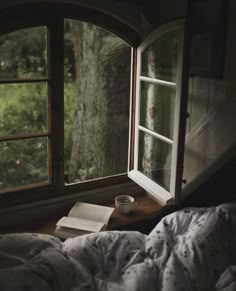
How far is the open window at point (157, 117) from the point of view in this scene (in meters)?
2.26

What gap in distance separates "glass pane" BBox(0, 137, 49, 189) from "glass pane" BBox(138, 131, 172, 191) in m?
0.62

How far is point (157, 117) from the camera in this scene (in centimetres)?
250

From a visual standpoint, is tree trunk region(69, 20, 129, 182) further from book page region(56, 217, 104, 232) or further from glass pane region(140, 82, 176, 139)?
book page region(56, 217, 104, 232)

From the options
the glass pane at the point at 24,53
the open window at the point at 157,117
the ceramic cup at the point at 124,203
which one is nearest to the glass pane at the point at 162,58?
the open window at the point at 157,117

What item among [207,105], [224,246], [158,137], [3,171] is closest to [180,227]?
[224,246]

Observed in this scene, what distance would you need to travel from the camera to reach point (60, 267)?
164 centimetres

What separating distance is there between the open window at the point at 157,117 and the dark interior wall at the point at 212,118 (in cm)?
15

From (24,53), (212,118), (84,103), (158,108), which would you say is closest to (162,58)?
(158,108)

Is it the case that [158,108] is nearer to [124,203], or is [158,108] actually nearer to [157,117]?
[157,117]

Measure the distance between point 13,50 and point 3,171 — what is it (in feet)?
2.43

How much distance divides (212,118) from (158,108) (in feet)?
1.12

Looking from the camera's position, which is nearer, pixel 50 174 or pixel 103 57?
pixel 50 174

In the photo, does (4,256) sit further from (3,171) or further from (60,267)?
(3,171)

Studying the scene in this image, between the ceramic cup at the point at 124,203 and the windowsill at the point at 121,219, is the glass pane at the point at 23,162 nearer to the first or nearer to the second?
the windowsill at the point at 121,219
